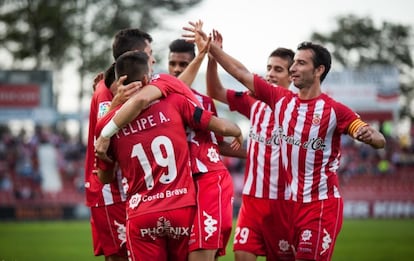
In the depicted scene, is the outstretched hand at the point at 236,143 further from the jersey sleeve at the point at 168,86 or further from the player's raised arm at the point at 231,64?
the jersey sleeve at the point at 168,86

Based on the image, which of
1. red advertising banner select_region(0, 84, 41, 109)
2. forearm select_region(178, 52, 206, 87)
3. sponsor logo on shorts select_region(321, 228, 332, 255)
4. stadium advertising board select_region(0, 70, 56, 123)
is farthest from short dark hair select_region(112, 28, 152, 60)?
red advertising banner select_region(0, 84, 41, 109)

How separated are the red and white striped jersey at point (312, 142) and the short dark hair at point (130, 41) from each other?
1333 millimetres

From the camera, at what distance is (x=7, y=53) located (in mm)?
50312

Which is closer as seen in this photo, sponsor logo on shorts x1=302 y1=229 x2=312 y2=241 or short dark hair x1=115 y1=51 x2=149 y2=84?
short dark hair x1=115 y1=51 x2=149 y2=84

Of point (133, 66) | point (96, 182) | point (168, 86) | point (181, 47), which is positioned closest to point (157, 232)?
point (168, 86)

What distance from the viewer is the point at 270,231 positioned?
875 cm

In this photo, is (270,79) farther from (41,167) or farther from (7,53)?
(7,53)

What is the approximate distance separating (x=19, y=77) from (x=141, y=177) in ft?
111

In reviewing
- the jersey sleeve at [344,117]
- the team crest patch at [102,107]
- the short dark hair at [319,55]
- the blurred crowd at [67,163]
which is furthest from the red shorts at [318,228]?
the blurred crowd at [67,163]

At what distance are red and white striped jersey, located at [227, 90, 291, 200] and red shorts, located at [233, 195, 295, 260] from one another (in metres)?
0.13

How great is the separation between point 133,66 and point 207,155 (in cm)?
122

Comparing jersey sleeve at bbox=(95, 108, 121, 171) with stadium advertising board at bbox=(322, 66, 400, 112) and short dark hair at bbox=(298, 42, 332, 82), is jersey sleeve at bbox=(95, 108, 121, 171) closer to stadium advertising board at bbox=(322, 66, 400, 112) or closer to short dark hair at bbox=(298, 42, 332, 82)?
short dark hair at bbox=(298, 42, 332, 82)

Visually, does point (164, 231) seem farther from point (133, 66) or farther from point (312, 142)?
point (312, 142)

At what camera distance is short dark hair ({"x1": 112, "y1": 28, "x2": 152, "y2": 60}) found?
25.4 feet
